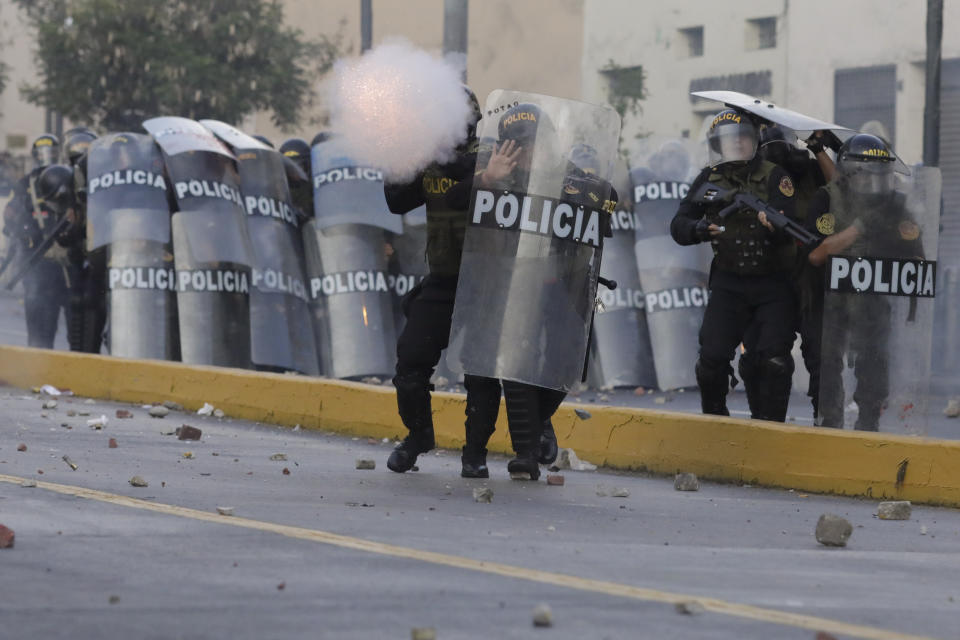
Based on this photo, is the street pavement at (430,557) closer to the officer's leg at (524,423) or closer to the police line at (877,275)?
the officer's leg at (524,423)

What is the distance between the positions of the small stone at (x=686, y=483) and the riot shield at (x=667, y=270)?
17.3ft

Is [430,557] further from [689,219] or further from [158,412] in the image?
[158,412]

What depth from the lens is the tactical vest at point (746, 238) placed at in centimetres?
772

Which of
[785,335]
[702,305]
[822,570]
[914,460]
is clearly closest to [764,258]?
[785,335]

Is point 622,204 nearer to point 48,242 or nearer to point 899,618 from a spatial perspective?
point 48,242

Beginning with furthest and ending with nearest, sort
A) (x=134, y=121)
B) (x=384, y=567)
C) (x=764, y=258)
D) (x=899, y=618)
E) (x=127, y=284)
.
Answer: (x=134, y=121) → (x=127, y=284) → (x=764, y=258) → (x=384, y=567) → (x=899, y=618)

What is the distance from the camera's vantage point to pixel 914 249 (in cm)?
779

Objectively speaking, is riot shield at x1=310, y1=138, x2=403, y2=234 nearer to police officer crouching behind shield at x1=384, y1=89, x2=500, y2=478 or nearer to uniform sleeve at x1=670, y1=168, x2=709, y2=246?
uniform sleeve at x1=670, y1=168, x2=709, y2=246

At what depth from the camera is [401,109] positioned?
7.03 m

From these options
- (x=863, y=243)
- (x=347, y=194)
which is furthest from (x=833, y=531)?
(x=347, y=194)

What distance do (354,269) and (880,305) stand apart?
575 cm

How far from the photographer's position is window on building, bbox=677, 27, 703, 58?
126 feet

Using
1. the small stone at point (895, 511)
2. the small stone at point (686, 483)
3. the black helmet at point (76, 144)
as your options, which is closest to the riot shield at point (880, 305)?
the small stone at point (686, 483)

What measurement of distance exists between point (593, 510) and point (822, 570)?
1.52 metres
